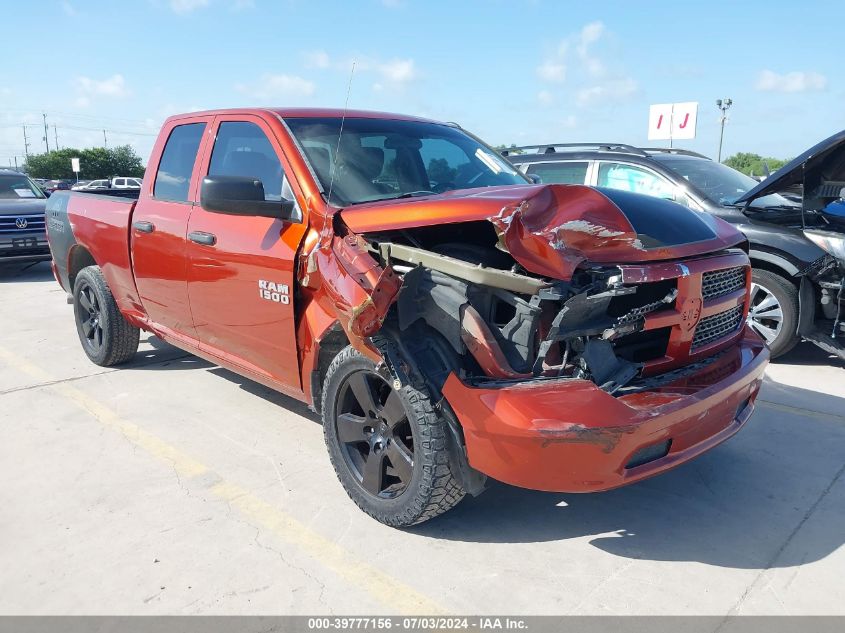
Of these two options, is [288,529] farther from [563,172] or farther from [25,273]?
[25,273]

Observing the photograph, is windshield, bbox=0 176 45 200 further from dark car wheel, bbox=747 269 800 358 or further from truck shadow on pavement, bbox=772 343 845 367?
truck shadow on pavement, bbox=772 343 845 367

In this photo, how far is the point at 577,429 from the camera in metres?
2.47

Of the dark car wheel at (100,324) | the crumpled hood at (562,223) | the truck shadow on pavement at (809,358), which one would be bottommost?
the truck shadow on pavement at (809,358)

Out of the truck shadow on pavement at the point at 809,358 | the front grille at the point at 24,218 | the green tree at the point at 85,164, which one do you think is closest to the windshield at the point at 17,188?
the front grille at the point at 24,218

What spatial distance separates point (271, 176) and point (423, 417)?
1.77 metres

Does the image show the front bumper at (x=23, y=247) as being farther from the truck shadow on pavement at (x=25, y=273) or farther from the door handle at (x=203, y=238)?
the door handle at (x=203, y=238)

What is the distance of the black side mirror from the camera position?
3.34m

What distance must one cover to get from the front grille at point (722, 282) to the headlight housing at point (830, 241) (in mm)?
2421

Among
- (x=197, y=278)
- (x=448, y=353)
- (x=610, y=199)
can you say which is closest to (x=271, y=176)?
→ (x=197, y=278)

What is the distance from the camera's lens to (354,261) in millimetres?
2914

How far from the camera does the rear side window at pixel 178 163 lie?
4.50m

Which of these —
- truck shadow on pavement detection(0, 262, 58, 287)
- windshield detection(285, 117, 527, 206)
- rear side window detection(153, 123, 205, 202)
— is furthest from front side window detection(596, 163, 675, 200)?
truck shadow on pavement detection(0, 262, 58, 287)

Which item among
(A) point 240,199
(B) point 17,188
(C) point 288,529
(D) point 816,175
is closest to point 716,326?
(C) point 288,529

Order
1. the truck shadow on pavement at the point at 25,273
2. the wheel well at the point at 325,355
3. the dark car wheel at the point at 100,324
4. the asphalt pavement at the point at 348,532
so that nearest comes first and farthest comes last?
the asphalt pavement at the point at 348,532 < the wheel well at the point at 325,355 < the dark car wheel at the point at 100,324 < the truck shadow on pavement at the point at 25,273
